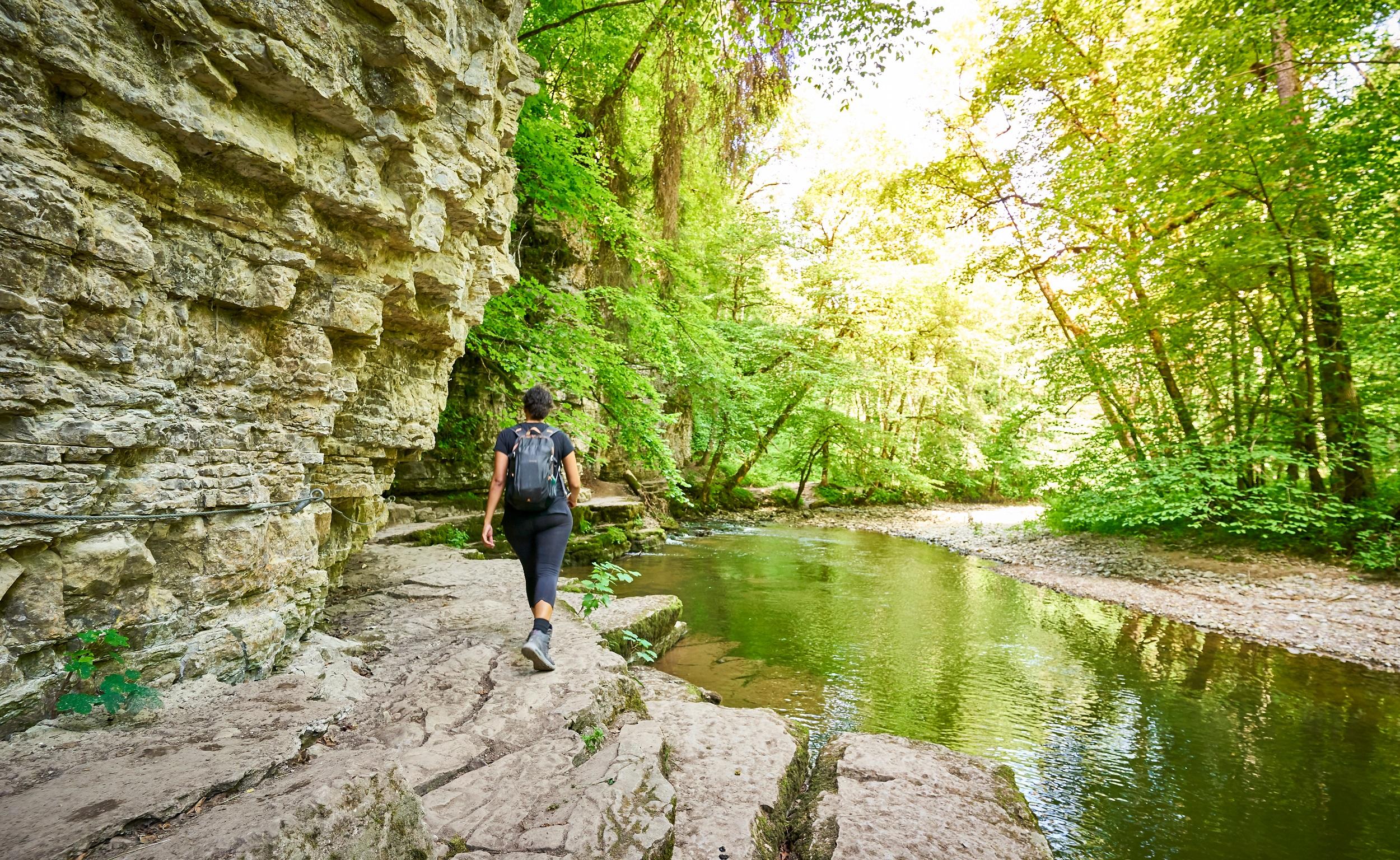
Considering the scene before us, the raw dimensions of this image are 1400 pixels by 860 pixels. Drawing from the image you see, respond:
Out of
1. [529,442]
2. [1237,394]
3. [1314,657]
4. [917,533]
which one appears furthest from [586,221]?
[917,533]

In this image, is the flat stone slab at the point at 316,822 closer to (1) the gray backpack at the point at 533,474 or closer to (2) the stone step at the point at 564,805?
(2) the stone step at the point at 564,805

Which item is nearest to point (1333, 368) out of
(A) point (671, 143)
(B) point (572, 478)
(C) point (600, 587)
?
(A) point (671, 143)

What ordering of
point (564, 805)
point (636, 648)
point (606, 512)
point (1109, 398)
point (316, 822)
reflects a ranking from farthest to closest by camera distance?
point (1109, 398) < point (606, 512) < point (636, 648) < point (564, 805) < point (316, 822)

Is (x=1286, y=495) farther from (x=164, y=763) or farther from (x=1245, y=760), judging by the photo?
(x=164, y=763)

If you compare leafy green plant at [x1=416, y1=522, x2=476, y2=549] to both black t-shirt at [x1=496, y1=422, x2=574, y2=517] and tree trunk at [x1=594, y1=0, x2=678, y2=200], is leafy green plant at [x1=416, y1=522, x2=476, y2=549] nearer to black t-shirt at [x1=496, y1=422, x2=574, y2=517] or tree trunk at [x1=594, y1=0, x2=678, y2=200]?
black t-shirt at [x1=496, y1=422, x2=574, y2=517]

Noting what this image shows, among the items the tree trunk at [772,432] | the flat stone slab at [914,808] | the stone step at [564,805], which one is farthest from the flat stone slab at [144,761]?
the tree trunk at [772,432]

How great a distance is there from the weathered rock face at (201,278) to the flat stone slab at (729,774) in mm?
2376

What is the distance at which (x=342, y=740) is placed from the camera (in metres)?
2.76

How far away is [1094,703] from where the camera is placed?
5.61 m

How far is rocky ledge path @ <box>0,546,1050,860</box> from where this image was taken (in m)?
1.79

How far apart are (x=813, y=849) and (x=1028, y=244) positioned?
15019 millimetres

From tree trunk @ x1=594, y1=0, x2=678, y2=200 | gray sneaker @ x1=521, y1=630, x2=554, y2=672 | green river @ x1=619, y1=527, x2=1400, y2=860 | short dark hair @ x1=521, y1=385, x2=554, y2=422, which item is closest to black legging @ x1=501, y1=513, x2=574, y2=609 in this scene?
gray sneaker @ x1=521, y1=630, x2=554, y2=672

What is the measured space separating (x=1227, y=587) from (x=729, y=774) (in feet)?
33.8

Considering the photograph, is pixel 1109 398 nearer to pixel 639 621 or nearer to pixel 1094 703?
pixel 1094 703
